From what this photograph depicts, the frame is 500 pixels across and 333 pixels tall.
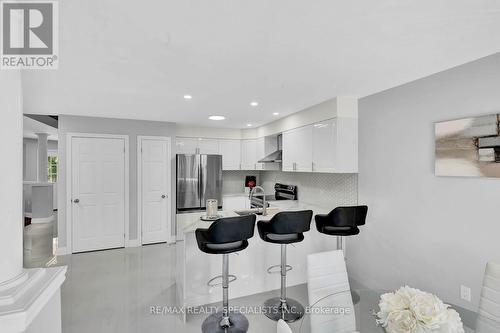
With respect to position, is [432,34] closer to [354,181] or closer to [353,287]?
[354,181]

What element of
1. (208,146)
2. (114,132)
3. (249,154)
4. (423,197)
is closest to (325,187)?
(423,197)

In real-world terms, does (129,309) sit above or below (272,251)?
below

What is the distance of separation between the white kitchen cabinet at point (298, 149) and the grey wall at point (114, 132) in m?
2.37

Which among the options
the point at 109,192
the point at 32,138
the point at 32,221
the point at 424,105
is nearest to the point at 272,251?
the point at 424,105

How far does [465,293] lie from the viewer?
2.13 m

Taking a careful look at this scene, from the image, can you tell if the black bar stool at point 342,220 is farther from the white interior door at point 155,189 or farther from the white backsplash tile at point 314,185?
the white interior door at point 155,189

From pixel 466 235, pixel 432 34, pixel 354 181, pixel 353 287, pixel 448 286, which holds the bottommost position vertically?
pixel 353 287

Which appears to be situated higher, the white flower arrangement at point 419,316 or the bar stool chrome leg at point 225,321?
the white flower arrangement at point 419,316

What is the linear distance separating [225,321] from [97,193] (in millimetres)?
3501

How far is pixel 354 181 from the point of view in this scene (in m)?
3.39

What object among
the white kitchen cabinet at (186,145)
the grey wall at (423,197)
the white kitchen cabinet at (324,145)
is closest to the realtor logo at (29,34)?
the white kitchen cabinet at (324,145)

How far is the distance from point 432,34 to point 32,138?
1097 centimetres

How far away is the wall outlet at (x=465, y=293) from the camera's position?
6.90 ft

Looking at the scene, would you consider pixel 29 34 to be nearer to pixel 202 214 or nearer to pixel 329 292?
pixel 202 214
